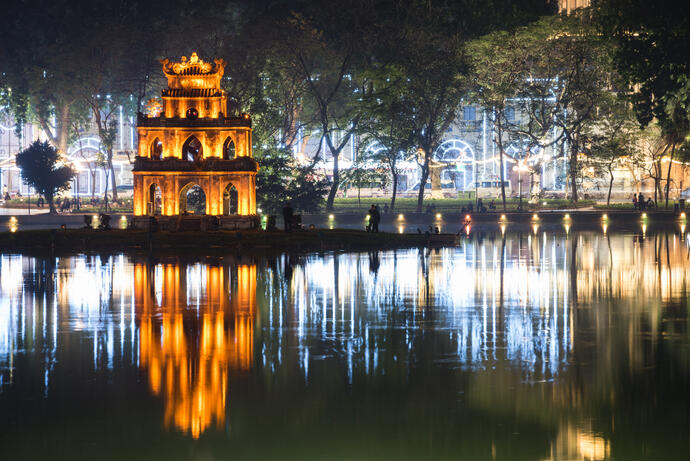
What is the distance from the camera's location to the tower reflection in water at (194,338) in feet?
38.5

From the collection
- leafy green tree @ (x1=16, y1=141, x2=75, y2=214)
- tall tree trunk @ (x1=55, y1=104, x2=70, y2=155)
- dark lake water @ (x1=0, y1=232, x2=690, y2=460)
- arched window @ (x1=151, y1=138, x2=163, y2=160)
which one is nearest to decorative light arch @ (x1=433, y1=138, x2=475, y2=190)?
tall tree trunk @ (x1=55, y1=104, x2=70, y2=155)

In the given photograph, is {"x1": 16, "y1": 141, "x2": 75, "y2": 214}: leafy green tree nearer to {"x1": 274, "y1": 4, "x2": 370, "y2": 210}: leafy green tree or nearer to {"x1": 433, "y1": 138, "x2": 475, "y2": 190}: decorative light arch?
{"x1": 274, "y1": 4, "x2": 370, "y2": 210}: leafy green tree

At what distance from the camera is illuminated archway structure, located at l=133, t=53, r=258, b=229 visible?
44969 mm

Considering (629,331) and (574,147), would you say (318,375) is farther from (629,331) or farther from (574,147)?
(574,147)

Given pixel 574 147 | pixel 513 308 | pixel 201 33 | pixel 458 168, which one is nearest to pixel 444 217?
pixel 574 147

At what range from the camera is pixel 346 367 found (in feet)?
45.6

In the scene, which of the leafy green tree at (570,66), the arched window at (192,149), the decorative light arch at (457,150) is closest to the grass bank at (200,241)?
the arched window at (192,149)

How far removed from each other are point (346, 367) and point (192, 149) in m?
34.7

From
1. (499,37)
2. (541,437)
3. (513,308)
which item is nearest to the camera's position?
(541,437)

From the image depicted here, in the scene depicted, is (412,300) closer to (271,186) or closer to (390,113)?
(271,186)

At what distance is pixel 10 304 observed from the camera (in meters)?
20.5

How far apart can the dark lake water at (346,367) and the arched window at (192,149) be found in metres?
20.6

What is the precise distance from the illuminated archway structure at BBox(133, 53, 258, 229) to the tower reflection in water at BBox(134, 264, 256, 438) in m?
18.4

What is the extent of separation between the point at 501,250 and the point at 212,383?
2539 centimetres
